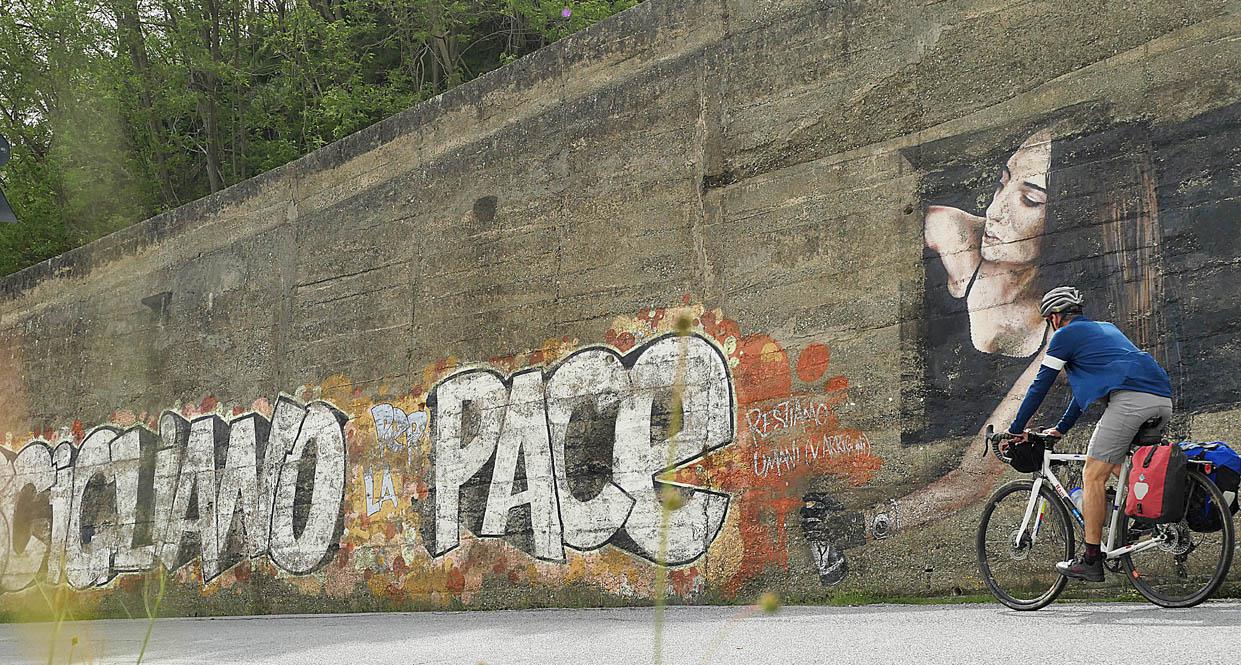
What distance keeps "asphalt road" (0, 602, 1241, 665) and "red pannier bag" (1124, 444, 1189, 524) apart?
1.44ft

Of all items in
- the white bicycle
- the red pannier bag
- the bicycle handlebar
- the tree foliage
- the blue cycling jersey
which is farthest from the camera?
the tree foliage

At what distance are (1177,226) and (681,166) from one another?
3475 millimetres

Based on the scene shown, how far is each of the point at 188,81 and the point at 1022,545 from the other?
17.3 metres

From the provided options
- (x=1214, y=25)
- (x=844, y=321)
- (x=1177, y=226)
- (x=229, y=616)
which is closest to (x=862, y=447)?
(x=844, y=321)

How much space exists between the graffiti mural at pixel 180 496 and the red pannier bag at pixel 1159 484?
23.2 feet

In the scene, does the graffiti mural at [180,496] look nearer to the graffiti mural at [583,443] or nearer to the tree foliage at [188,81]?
the graffiti mural at [583,443]

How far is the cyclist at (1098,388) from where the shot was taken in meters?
5.96

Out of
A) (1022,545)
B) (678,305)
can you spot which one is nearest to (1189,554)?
(1022,545)

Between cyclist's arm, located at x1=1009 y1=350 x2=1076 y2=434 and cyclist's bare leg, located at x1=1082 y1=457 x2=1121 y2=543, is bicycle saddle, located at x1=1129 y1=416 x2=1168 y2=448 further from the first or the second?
cyclist's arm, located at x1=1009 y1=350 x2=1076 y2=434

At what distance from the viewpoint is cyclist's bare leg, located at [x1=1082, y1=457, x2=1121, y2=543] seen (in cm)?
601

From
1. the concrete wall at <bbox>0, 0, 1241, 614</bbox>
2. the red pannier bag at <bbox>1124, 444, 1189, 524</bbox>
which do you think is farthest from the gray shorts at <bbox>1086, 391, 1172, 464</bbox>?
the concrete wall at <bbox>0, 0, 1241, 614</bbox>

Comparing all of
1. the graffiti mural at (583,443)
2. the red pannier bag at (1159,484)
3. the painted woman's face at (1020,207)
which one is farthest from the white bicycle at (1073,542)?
the graffiti mural at (583,443)

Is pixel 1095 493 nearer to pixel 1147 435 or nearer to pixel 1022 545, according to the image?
pixel 1147 435

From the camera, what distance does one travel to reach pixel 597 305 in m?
9.37
